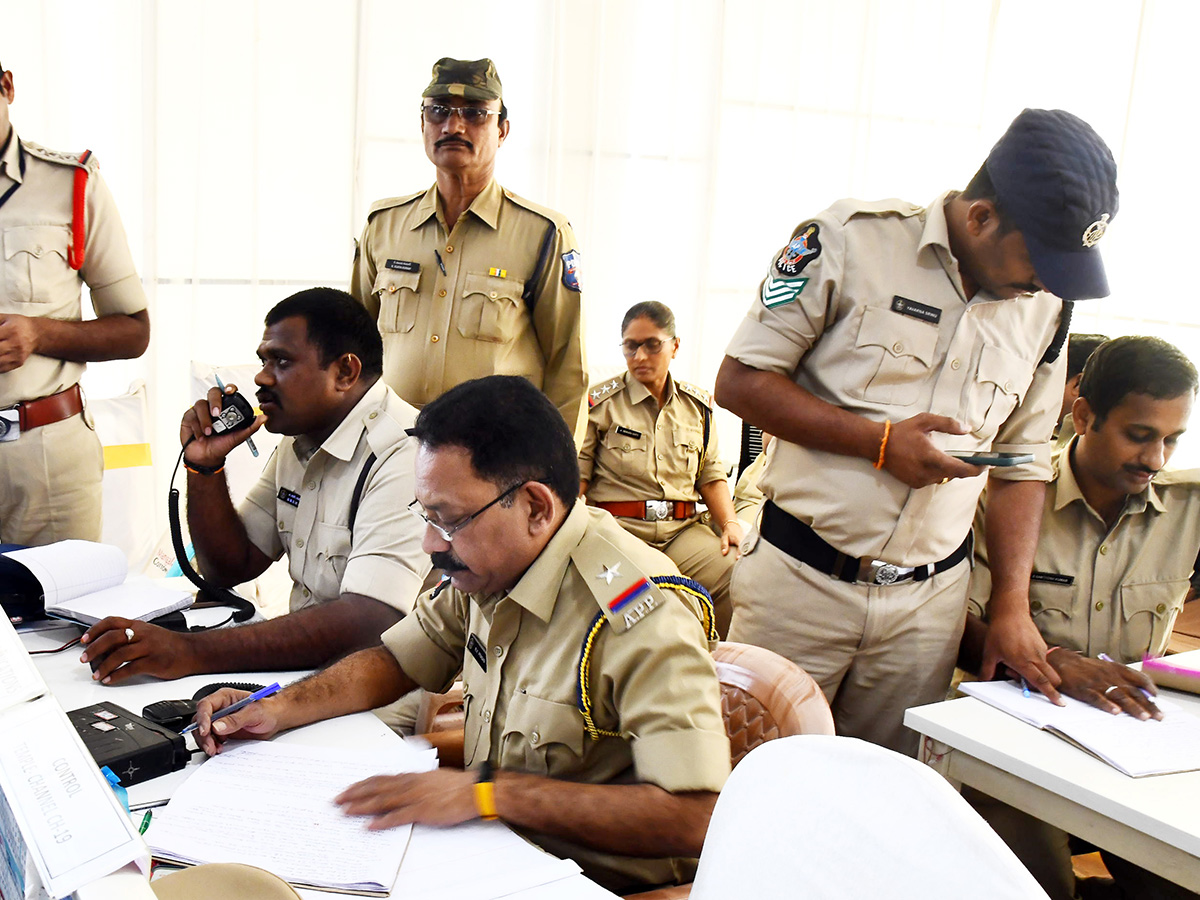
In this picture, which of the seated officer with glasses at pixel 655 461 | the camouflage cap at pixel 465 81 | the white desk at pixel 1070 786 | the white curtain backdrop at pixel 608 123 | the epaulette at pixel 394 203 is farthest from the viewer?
Result: the seated officer with glasses at pixel 655 461

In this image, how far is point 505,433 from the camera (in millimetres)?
1305

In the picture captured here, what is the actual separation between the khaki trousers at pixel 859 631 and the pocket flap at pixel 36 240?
1.72m

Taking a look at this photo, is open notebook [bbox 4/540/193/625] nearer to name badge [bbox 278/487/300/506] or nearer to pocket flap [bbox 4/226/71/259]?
name badge [bbox 278/487/300/506]

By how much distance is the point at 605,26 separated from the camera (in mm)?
4367

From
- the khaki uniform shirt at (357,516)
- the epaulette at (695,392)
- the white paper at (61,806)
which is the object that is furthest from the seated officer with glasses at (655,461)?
the white paper at (61,806)

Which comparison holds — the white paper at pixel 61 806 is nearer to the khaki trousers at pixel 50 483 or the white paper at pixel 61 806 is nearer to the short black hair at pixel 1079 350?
the khaki trousers at pixel 50 483

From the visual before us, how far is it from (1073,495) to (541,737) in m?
1.33

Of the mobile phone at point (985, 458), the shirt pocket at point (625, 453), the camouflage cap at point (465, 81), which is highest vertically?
the camouflage cap at point (465, 81)

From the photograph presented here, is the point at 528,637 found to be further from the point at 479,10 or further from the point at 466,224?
the point at 479,10

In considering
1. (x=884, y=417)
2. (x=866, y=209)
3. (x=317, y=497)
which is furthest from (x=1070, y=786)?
(x=317, y=497)

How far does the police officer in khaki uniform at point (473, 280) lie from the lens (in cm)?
257

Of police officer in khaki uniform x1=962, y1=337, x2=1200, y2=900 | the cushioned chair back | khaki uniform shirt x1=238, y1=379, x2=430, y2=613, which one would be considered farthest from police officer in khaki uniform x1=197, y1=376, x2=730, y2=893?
police officer in khaki uniform x1=962, y1=337, x2=1200, y2=900

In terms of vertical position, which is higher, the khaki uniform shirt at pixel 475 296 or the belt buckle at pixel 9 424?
the khaki uniform shirt at pixel 475 296

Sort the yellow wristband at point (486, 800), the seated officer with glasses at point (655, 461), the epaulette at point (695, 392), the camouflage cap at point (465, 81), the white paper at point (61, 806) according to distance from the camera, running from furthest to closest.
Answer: the epaulette at point (695, 392), the seated officer with glasses at point (655, 461), the camouflage cap at point (465, 81), the yellow wristband at point (486, 800), the white paper at point (61, 806)
